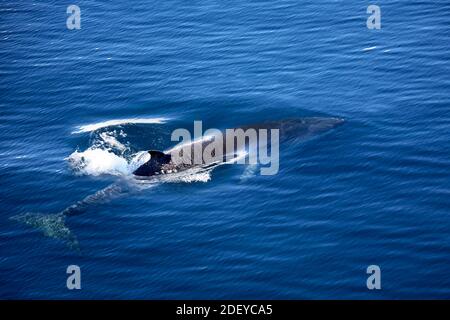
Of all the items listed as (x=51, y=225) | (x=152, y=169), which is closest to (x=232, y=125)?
(x=152, y=169)

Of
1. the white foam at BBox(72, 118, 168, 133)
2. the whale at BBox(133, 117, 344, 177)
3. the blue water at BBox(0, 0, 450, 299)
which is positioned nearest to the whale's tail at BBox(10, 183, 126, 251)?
the blue water at BBox(0, 0, 450, 299)

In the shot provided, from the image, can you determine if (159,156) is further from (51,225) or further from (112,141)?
(51,225)

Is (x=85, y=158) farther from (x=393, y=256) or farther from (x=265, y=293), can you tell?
(x=393, y=256)

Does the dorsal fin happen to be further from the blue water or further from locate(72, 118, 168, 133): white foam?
locate(72, 118, 168, 133): white foam

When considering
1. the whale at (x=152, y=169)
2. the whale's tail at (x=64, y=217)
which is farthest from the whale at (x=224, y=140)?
the whale's tail at (x=64, y=217)

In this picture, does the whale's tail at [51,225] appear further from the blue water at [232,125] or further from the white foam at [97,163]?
the white foam at [97,163]
